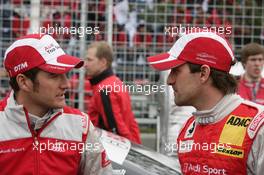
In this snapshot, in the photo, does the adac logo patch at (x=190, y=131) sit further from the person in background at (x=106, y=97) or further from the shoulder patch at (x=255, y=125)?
the person in background at (x=106, y=97)

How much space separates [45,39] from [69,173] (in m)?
0.70

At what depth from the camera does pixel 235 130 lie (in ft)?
10.7

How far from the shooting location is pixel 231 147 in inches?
126

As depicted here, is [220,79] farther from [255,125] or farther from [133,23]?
[133,23]

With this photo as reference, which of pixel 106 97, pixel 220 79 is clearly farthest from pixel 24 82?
pixel 106 97

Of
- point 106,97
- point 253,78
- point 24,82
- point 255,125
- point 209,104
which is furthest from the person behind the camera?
point 253,78

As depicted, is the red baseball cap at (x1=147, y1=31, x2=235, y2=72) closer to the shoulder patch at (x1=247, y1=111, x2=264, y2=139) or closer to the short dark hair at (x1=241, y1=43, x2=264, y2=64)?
the shoulder patch at (x1=247, y1=111, x2=264, y2=139)

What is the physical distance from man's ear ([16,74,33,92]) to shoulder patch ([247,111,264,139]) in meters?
1.14

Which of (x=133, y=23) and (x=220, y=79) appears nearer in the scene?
(x=220, y=79)

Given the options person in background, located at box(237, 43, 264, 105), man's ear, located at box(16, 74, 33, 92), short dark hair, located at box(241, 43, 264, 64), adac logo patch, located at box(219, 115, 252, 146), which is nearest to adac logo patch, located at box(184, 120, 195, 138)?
adac logo patch, located at box(219, 115, 252, 146)

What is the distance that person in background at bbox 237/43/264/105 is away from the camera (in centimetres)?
740

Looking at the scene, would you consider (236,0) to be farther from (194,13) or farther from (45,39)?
(45,39)

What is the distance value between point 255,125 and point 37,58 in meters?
1.15

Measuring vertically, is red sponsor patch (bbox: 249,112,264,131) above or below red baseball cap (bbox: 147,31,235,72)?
below
